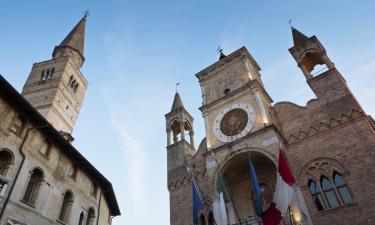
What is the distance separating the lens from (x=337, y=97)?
49.7 ft

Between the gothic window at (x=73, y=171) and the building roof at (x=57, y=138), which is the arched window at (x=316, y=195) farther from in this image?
the gothic window at (x=73, y=171)

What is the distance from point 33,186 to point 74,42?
88.7ft

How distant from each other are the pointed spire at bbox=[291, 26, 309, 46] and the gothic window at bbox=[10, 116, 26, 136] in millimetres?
15740

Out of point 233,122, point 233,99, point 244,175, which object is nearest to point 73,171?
point 233,122

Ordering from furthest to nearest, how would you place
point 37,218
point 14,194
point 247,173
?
point 247,173 < point 37,218 < point 14,194

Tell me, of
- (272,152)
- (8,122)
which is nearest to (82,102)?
(8,122)

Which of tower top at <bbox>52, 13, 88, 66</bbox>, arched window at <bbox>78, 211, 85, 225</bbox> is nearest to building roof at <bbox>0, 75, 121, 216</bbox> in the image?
arched window at <bbox>78, 211, 85, 225</bbox>

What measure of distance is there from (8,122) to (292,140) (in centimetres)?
1318

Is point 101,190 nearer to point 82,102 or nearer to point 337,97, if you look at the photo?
point 337,97

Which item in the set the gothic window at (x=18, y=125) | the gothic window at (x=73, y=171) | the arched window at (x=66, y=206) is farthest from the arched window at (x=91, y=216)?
the gothic window at (x=18, y=125)

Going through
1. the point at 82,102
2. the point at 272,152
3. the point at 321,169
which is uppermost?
the point at 82,102

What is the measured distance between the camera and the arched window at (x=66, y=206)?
46.4ft

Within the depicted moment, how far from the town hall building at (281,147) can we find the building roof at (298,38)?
0.06 metres

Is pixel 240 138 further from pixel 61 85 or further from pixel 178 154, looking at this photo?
pixel 61 85
